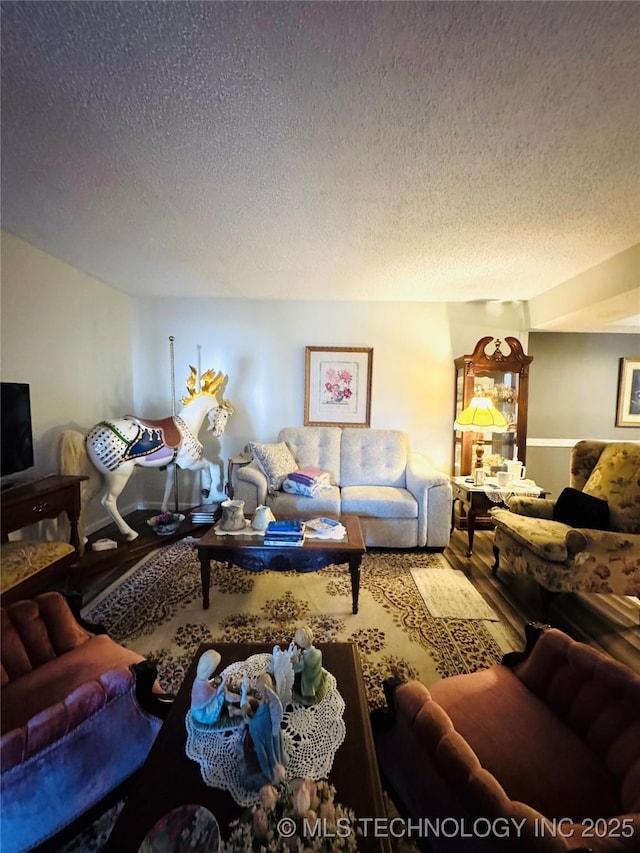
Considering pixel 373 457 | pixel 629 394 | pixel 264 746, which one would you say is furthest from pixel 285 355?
pixel 629 394

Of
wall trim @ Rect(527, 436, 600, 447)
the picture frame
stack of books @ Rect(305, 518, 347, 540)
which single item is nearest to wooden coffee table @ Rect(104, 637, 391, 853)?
stack of books @ Rect(305, 518, 347, 540)

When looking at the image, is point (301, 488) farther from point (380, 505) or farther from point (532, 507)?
point (532, 507)

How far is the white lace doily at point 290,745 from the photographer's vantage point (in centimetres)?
76

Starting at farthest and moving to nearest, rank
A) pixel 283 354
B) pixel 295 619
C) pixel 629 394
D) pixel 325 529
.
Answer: pixel 629 394, pixel 283 354, pixel 325 529, pixel 295 619

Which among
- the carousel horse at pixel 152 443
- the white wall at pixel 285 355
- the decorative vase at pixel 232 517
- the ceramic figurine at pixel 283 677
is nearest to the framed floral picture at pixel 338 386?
the white wall at pixel 285 355

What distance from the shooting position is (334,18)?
35.4 inches

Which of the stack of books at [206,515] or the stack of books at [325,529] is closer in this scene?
the stack of books at [325,529]

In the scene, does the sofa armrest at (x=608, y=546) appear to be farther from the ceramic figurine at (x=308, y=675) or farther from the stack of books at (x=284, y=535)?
the ceramic figurine at (x=308, y=675)

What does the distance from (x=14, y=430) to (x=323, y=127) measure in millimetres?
1412

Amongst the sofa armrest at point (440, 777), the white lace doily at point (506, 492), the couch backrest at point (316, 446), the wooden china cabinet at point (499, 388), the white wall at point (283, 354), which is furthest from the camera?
the white wall at point (283, 354)

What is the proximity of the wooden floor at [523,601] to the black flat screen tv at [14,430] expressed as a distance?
70cm

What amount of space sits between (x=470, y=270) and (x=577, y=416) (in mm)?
2583

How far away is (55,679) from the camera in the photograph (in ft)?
2.70

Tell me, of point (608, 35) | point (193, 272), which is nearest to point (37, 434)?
point (608, 35)
